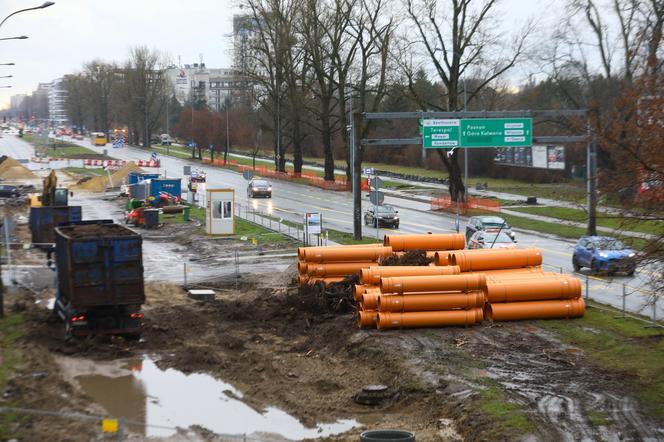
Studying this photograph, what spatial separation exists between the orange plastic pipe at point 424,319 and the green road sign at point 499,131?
75.1ft

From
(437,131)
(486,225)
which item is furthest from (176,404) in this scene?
(437,131)

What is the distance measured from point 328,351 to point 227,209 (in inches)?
999

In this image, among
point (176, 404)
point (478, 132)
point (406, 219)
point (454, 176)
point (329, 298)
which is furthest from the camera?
point (454, 176)

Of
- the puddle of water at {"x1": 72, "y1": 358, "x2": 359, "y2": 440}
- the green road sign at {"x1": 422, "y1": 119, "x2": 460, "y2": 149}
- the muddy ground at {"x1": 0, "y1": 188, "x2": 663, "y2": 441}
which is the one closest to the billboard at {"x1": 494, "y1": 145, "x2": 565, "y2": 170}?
the green road sign at {"x1": 422, "y1": 119, "x2": 460, "y2": 149}

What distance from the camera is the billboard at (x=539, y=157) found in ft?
220

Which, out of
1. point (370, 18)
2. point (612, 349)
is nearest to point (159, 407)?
point (612, 349)

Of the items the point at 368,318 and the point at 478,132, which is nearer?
the point at 368,318

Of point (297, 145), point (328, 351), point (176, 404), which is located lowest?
point (176, 404)

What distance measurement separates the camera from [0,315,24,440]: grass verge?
48.6ft

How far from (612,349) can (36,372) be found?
13.0 meters

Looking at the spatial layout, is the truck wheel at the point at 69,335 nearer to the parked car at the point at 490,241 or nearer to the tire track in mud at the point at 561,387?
the tire track in mud at the point at 561,387

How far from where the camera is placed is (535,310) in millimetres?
22391

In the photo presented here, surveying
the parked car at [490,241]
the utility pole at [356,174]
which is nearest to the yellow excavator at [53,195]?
the utility pole at [356,174]

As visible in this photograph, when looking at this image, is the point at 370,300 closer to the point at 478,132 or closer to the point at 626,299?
the point at 626,299
